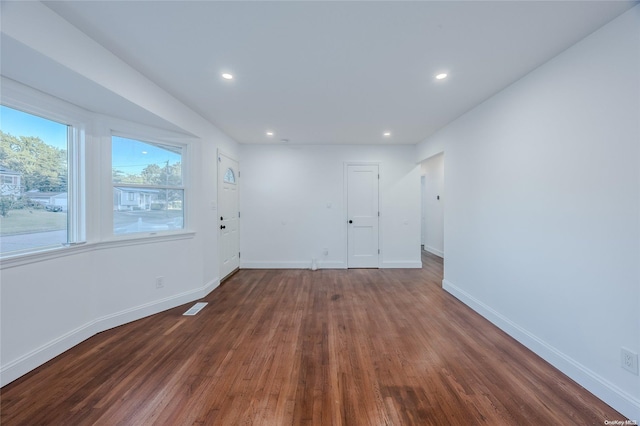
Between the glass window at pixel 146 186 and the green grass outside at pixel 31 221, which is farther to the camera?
the glass window at pixel 146 186

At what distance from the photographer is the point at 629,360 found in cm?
149

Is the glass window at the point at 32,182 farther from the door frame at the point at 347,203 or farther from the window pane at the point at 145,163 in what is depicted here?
the door frame at the point at 347,203

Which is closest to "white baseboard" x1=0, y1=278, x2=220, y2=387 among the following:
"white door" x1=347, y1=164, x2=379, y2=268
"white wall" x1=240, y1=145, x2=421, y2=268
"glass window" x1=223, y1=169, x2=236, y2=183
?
"white wall" x1=240, y1=145, x2=421, y2=268

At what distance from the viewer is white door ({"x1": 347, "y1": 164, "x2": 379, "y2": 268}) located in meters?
4.85

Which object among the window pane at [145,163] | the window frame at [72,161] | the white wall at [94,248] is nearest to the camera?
the white wall at [94,248]

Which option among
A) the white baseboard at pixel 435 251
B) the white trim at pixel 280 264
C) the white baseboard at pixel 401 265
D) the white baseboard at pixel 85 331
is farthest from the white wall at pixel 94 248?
the white baseboard at pixel 435 251

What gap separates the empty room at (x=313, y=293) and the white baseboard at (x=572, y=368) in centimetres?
1

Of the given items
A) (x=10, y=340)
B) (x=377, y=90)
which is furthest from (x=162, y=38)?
(x=10, y=340)

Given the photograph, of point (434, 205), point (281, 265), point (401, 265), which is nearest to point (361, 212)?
point (401, 265)

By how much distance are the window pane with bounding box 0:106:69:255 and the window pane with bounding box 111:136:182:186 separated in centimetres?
42

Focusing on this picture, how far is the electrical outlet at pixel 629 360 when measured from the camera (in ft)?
4.80

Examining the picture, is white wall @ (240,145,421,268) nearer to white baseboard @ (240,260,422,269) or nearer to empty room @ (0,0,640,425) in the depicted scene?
white baseboard @ (240,260,422,269)

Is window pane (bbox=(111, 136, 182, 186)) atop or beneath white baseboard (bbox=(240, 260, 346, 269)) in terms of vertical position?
atop

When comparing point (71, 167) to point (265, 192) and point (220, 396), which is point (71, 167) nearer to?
point (220, 396)
